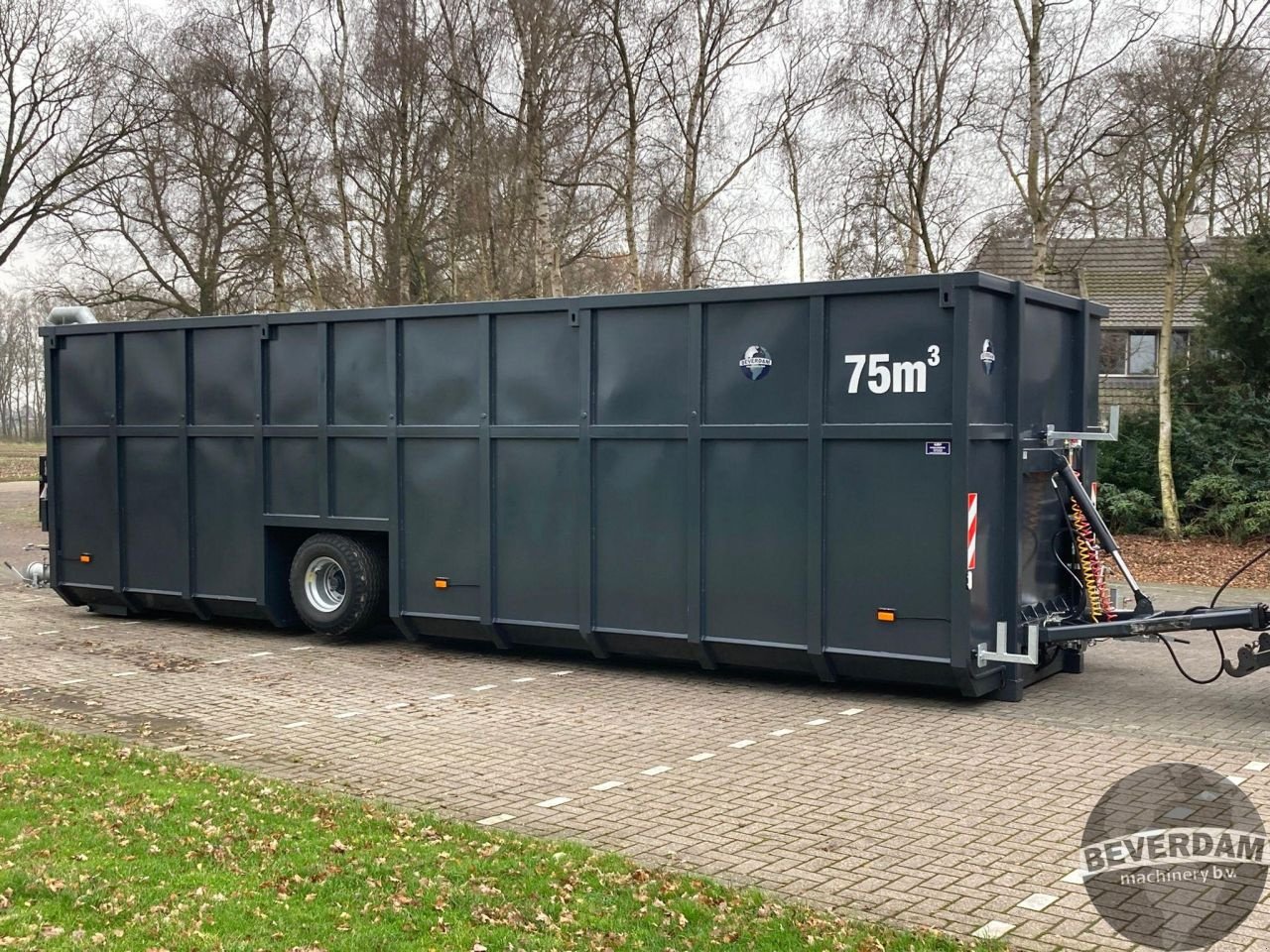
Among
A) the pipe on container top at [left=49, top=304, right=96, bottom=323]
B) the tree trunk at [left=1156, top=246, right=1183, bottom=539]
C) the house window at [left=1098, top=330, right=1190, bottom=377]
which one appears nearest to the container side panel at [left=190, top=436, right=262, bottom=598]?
the pipe on container top at [left=49, top=304, right=96, bottom=323]

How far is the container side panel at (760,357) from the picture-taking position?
9.42m

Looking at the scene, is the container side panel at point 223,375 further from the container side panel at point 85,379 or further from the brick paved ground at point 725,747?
the brick paved ground at point 725,747

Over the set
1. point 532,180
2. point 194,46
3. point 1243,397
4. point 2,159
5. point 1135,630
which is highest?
point 194,46

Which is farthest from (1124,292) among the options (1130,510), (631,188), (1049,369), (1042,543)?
(1042,543)

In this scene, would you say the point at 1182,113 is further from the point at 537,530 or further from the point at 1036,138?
the point at 537,530

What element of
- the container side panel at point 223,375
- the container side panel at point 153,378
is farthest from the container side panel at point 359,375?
the container side panel at point 153,378

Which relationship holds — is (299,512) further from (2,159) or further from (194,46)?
(2,159)

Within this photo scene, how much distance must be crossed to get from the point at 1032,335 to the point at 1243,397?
13.5m

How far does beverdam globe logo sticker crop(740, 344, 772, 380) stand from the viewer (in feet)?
31.2

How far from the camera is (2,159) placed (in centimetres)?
2731

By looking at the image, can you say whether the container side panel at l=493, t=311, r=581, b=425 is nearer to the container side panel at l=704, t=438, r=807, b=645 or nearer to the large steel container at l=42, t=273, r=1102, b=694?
the large steel container at l=42, t=273, r=1102, b=694

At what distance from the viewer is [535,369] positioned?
10.6 meters

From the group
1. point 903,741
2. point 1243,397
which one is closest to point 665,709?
point 903,741

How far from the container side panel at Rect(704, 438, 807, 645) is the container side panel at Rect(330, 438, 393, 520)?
322cm
